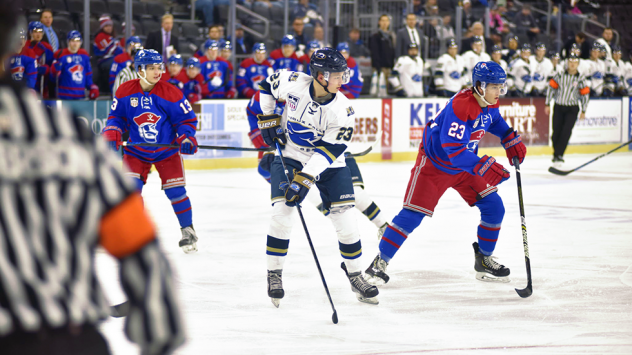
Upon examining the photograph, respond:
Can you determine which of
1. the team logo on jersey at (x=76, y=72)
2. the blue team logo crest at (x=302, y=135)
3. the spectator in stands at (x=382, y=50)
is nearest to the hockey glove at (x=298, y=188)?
the blue team logo crest at (x=302, y=135)

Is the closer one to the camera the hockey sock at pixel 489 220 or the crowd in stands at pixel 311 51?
the hockey sock at pixel 489 220

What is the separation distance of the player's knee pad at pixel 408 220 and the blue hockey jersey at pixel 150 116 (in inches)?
61.6

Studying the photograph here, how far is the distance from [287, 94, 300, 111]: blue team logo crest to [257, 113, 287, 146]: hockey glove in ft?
0.47

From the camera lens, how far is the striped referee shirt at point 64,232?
3.39ft

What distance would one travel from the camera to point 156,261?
1.12 meters

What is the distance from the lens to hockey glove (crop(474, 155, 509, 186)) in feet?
12.7

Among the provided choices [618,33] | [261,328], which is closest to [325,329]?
[261,328]

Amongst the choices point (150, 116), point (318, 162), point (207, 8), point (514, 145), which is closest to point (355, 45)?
point (207, 8)

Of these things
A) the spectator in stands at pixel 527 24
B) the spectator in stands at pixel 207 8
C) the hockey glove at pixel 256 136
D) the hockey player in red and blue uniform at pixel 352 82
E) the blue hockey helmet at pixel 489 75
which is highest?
the spectator in stands at pixel 527 24

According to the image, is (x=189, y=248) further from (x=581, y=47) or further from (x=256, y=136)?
A: (x=581, y=47)

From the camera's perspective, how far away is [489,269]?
4348 millimetres

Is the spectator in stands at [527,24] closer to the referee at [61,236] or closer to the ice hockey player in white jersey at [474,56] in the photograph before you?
the ice hockey player in white jersey at [474,56]

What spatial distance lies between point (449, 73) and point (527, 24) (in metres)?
3.47

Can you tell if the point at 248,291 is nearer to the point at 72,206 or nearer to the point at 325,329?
the point at 325,329
